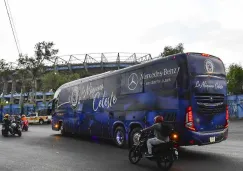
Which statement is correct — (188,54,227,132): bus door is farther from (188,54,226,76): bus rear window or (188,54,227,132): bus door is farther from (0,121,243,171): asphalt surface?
(0,121,243,171): asphalt surface

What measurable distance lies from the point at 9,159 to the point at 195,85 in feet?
22.2

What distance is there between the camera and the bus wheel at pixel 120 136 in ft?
39.2

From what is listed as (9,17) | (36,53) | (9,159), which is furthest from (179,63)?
(36,53)

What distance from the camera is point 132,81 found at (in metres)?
11.6

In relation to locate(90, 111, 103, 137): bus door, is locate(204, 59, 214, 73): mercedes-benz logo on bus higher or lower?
higher

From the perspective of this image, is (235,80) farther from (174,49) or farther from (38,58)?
(38,58)

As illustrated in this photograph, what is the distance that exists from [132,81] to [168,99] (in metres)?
2.41

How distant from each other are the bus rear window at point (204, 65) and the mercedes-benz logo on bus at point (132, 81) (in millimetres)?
2725

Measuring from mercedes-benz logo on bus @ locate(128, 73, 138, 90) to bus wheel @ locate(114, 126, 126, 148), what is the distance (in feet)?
6.20

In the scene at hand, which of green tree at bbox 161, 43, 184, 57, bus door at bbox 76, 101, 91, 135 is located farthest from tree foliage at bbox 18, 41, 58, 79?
bus door at bbox 76, 101, 91, 135

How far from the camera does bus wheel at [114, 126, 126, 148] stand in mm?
11958

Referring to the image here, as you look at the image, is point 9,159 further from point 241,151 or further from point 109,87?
point 241,151

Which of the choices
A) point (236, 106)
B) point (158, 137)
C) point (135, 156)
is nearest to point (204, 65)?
point (158, 137)

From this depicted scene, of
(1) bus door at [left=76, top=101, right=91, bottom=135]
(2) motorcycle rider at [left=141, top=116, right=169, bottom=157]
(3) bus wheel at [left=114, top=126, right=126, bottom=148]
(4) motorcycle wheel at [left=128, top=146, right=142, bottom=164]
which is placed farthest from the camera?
(1) bus door at [left=76, top=101, right=91, bottom=135]
